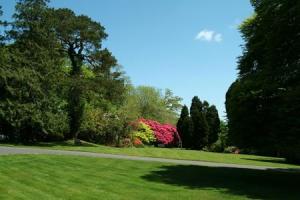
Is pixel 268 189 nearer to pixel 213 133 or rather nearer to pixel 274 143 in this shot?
pixel 274 143

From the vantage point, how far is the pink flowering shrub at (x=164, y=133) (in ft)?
183

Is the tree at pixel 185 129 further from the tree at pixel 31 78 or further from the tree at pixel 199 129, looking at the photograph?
the tree at pixel 31 78

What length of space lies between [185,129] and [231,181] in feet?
130

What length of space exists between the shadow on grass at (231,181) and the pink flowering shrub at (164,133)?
3363 cm

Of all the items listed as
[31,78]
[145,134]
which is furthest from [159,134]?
[31,78]

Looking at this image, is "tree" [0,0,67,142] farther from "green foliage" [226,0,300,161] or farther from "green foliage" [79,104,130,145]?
"green foliage" [226,0,300,161]

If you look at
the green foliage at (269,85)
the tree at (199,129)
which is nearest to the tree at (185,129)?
the tree at (199,129)

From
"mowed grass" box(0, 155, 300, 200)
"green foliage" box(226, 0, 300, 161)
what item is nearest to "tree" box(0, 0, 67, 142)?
"mowed grass" box(0, 155, 300, 200)

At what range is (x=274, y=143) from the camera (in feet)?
61.9

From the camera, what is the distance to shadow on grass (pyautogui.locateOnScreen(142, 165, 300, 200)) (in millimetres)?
15297

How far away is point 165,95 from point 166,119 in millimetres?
15464

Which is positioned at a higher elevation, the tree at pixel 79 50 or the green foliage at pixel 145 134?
the tree at pixel 79 50

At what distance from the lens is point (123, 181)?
16062 millimetres

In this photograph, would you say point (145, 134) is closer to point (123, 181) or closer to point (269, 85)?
point (269, 85)
